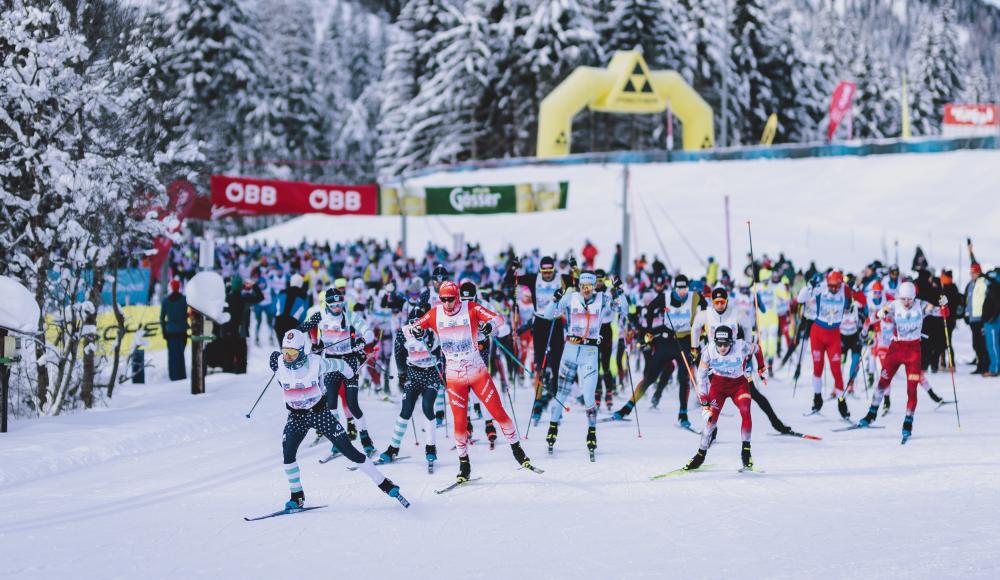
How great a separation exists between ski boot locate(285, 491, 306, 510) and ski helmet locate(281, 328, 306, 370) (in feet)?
3.74

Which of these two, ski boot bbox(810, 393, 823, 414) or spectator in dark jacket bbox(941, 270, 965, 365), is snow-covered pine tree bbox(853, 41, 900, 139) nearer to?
spectator in dark jacket bbox(941, 270, 965, 365)

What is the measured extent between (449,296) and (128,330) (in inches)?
405

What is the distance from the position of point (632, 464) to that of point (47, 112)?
31.8 ft

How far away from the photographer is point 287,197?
29.9 meters

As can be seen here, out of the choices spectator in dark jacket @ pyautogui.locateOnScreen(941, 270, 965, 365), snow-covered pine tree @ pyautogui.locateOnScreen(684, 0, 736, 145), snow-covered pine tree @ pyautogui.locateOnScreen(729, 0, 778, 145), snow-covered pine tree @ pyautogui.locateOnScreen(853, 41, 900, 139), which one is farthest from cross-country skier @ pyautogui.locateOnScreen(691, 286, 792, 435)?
snow-covered pine tree @ pyautogui.locateOnScreen(853, 41, 900, 139)

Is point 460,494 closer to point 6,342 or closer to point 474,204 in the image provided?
point 6,342

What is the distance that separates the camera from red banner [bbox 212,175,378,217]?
28906 millimetres

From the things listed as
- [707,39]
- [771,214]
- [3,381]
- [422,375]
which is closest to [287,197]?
[3,381]

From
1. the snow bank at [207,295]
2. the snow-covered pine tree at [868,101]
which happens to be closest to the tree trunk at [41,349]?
the snow bank at [207,295]

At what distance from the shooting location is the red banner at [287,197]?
28.9 metres

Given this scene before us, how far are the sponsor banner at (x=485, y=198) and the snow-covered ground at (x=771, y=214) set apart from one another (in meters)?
3.81

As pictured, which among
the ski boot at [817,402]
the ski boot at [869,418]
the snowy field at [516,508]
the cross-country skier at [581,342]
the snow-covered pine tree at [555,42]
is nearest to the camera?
the snowy field at [516,508]

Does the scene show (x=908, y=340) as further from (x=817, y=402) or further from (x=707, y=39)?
(x=707, y=39)

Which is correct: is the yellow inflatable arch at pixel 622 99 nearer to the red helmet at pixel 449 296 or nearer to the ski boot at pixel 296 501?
the red helmet at pixel 449 296
